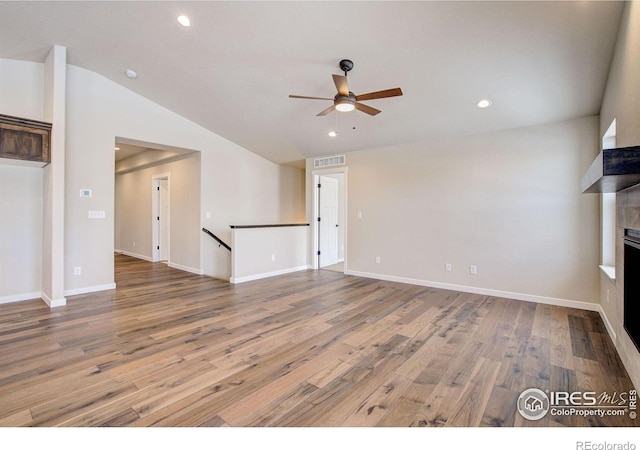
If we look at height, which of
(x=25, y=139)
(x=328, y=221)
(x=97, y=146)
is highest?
(x=97, y=146)

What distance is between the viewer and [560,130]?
3934 millimetres

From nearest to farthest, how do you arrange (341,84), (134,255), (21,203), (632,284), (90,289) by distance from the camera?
(632,284) < (341,84) < (21,203) < (90,289) < (134,255)

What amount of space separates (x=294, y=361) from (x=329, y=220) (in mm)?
4794

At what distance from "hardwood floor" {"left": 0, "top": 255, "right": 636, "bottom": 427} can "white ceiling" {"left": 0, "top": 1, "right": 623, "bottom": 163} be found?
2.63 meters

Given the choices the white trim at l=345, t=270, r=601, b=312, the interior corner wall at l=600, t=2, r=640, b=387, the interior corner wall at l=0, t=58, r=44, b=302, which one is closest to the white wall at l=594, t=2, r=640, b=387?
the interior corner wall at l=600, t=2, r=640, b=387

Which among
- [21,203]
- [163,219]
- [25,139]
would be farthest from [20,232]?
[163,219]

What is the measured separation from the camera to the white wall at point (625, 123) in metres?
2.05

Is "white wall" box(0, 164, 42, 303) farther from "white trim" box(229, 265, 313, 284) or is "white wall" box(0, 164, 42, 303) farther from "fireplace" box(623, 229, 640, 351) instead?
"fireplace" box(623, 229, 640, 351)

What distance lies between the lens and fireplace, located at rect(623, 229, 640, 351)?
2031mm

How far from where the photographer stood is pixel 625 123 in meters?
2.35

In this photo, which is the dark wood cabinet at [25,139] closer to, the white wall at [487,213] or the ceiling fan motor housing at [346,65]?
the ceiling fan motor housing at [346,65]

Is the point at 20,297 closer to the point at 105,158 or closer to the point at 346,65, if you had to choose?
the point at 105,158

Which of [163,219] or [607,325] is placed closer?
[607,325]
